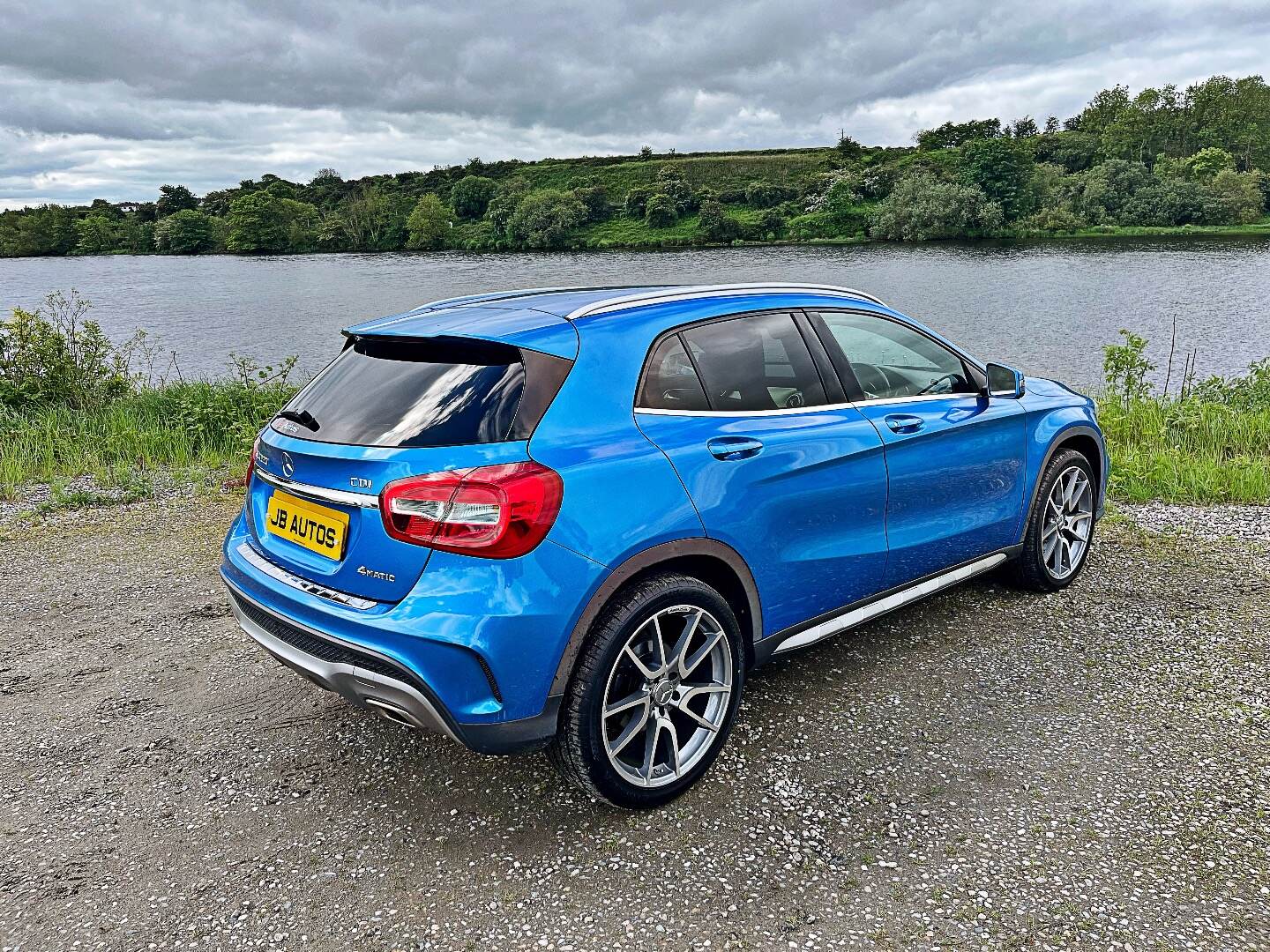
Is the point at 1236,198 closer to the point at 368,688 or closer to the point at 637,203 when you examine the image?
the point at 637,203

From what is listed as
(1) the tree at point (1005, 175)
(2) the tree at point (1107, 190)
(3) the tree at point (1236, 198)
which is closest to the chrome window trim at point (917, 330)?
(1) the tree at point (1005, 175)

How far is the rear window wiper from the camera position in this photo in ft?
8.94

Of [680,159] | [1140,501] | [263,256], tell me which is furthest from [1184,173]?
[1140,501]

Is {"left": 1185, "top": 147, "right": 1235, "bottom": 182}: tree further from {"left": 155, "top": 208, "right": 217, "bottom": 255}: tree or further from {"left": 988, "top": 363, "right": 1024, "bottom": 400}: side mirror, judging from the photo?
{"left": 988, "top": 363, "right": 1024, "bottom": 400}: side mirror

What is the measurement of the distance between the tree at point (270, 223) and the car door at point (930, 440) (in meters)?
49.5

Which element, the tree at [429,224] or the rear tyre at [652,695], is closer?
the rear tyre at [652,695]

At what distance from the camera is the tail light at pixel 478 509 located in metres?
2.27

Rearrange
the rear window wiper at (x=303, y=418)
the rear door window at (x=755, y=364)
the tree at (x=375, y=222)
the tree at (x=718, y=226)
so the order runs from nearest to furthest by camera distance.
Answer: the rear window wiper at (x=303, y=418), the rear door window at (x=755, y=364), the tree at (x=718, y=226), the tree at (x=375, y=222)

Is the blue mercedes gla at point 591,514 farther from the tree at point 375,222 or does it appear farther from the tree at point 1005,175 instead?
the tree at point 1005,175

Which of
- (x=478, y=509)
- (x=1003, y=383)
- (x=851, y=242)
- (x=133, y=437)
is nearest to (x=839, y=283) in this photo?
(x=133, y=437)

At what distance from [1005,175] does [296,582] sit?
185 feet

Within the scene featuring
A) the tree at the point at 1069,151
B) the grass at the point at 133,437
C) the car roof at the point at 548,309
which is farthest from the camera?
the tree at the point at 1069,151

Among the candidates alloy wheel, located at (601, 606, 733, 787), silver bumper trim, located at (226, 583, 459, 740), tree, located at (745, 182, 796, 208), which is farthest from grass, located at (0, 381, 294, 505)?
tree, located at (745, 182, 796, 208)

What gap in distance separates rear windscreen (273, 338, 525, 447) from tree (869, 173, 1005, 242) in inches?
1958
